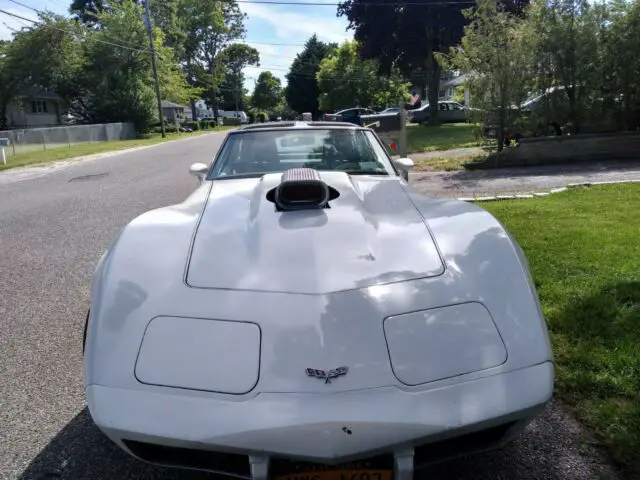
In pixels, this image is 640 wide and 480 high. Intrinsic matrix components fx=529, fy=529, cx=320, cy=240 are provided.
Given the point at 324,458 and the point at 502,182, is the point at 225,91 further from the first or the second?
the point at 324,458

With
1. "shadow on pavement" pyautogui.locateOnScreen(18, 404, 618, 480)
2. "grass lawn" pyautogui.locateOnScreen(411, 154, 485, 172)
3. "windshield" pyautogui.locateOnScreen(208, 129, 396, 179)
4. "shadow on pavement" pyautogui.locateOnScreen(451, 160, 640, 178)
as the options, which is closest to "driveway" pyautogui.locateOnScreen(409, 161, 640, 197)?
"shadow on pavement" pyautogui.locateOnScreen(451, 160, 640, 178)

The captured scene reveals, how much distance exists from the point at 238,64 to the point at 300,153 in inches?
3441

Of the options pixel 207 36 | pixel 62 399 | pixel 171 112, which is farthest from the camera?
pixel 207 36

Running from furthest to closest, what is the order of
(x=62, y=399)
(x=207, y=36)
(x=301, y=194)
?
(x=207, y=36), (x=62, y=399), (x=301, y=194)

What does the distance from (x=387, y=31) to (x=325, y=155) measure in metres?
28.8

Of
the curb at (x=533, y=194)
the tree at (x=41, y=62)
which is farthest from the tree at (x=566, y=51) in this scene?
the tree at (x=41, y=62)

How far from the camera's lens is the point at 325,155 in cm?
386

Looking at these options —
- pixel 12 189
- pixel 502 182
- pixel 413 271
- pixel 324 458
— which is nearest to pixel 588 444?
pixel 413 271

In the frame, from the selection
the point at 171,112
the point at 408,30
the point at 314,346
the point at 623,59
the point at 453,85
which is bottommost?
the point at 314,346

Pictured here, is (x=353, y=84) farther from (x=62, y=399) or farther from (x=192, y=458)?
(x=192, y=458)

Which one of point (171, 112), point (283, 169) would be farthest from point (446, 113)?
point (171, 112)

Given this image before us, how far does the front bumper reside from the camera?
1682mm

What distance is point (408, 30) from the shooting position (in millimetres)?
29906

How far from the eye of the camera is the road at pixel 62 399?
2.29 metres
